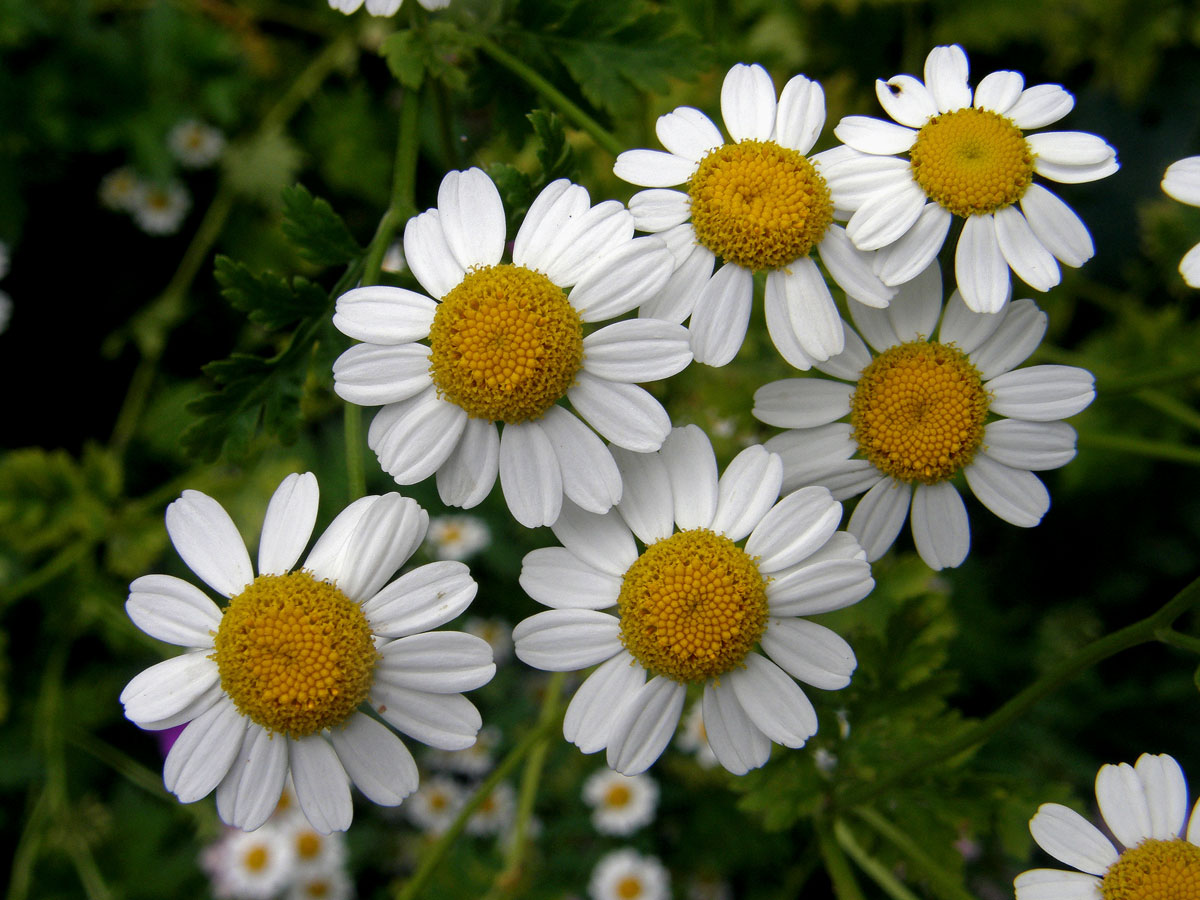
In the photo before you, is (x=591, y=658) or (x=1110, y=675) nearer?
(x=591, y=658)

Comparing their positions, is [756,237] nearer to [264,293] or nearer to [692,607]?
[692,607]

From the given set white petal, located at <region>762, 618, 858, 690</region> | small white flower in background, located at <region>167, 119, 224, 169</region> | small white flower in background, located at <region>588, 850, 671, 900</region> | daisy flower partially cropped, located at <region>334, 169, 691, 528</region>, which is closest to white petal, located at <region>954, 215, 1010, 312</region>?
daisy flower partially cropped, located at <region>334, 169, 691, 528</region>

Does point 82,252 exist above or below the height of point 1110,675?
above

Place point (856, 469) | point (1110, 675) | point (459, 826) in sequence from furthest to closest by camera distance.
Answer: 1. point (1110, 675)
2. point (459, 826)
3. point (856, 469)

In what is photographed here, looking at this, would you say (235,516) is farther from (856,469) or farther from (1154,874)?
(1154,874)

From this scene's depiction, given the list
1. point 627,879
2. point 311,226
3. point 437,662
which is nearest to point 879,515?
point 437,662

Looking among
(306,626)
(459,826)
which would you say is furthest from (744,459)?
(459,826)

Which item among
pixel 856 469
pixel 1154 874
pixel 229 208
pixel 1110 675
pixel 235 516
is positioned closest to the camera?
pixel 1154 874

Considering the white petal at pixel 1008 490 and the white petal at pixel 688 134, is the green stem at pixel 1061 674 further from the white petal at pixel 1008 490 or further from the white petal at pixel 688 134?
the white petal at pixel 688 134
